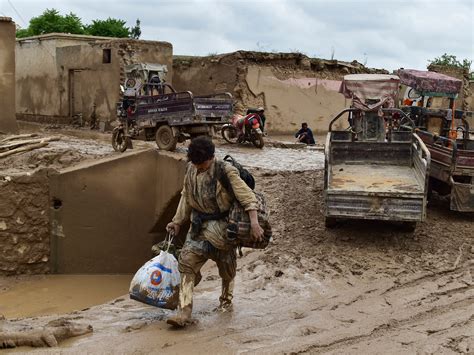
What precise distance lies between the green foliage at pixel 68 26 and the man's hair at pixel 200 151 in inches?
1462

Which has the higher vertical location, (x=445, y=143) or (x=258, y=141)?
(x=445, y=143)

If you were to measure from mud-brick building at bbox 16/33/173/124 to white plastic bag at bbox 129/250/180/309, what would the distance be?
1435 centimetres

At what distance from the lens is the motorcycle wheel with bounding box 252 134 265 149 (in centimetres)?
1549

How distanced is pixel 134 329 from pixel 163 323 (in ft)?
0.86

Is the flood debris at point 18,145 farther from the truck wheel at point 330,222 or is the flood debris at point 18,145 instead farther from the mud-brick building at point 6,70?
the truck wheel at point 330,222

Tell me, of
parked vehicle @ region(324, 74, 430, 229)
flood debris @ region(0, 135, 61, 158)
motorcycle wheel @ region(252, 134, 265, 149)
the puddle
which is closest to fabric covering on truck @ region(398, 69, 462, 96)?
parked vehicle @ region(324, 74, 430, 229)

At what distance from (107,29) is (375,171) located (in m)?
36.1

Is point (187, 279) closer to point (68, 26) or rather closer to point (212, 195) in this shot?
point (212, 195)

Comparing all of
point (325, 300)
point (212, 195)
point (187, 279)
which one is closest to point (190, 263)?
point (187, 279)

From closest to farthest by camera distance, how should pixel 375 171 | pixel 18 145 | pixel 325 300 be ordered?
pixel 325 300
pixel 375 171
pixel 18 145

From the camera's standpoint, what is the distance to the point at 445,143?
33.4 feet

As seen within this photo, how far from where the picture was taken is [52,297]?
33.5 feet

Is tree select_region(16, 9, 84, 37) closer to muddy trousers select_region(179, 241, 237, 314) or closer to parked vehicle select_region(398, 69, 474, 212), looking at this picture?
parked vehicle select_region(398, 69, 474, 212)

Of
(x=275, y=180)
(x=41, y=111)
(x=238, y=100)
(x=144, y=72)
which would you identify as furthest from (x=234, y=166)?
(x=41, y=111)
